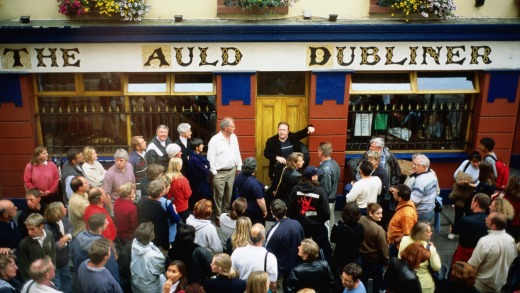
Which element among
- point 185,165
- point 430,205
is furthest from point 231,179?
point 430,205

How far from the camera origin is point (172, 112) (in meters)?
10.4

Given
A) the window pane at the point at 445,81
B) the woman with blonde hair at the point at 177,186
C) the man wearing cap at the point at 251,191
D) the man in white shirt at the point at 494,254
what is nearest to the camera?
the man in white shirt at the point at 494,254

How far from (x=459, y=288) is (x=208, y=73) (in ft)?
20.5

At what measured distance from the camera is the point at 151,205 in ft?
23.3

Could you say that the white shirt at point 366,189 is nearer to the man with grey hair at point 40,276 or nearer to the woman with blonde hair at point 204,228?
the woman with blonde hair at point 204,228

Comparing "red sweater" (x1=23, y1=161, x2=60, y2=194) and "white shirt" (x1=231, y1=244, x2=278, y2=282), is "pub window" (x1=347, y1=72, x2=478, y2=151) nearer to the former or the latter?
"white shirt" (x1=231, y1=244, x2=278, y2=282)

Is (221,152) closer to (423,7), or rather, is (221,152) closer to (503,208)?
(423,7)

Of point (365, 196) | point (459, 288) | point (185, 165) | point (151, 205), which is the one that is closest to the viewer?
point (459, 288)

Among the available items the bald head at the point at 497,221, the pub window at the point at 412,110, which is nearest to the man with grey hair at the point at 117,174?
the pub window at the point at 412,110

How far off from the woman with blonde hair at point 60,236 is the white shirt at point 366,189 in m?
3.93

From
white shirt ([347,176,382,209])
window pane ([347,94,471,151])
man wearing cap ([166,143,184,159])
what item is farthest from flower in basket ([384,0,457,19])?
man wearing cap ([166,143,184,159])

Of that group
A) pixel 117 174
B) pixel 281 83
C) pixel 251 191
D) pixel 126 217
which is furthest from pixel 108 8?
pixel 251 191

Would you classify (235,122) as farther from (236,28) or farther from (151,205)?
(151,205)

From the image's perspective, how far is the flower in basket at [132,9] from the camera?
30.2ft
